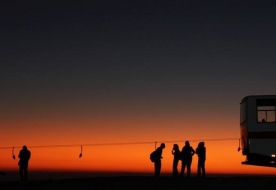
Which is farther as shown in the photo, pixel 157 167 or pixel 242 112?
pixel 242 112

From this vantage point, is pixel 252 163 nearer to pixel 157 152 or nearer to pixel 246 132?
pixel 246 132

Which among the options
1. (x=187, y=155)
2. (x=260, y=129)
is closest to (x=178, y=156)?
(x=187, y=155)

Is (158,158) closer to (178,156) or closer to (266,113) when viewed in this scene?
(178,156)

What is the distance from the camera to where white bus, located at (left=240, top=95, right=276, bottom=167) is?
108ft

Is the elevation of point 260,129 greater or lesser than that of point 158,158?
greater

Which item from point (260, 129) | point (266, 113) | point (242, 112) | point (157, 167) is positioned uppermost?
point (242, 112)

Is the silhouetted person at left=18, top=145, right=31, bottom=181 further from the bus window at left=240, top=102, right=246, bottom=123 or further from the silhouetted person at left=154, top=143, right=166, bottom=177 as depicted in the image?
the bus window at left=240, top=102, right=246, bottom=123

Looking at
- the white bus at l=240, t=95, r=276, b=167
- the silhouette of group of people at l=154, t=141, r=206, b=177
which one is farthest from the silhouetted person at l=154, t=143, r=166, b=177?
the white bus at l=240, t=95, r=276, b=167

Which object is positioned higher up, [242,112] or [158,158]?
[242,112]

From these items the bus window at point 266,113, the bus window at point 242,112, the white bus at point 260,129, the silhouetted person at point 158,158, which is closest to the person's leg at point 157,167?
the silhouetted person at point 158,158

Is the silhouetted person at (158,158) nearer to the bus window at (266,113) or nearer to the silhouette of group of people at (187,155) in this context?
the silhouette of group of people at (187,155)

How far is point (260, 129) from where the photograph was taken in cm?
3347

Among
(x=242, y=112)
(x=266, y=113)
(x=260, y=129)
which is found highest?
(x=242, y=112)

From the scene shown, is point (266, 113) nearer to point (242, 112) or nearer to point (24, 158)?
point (242, 112)
